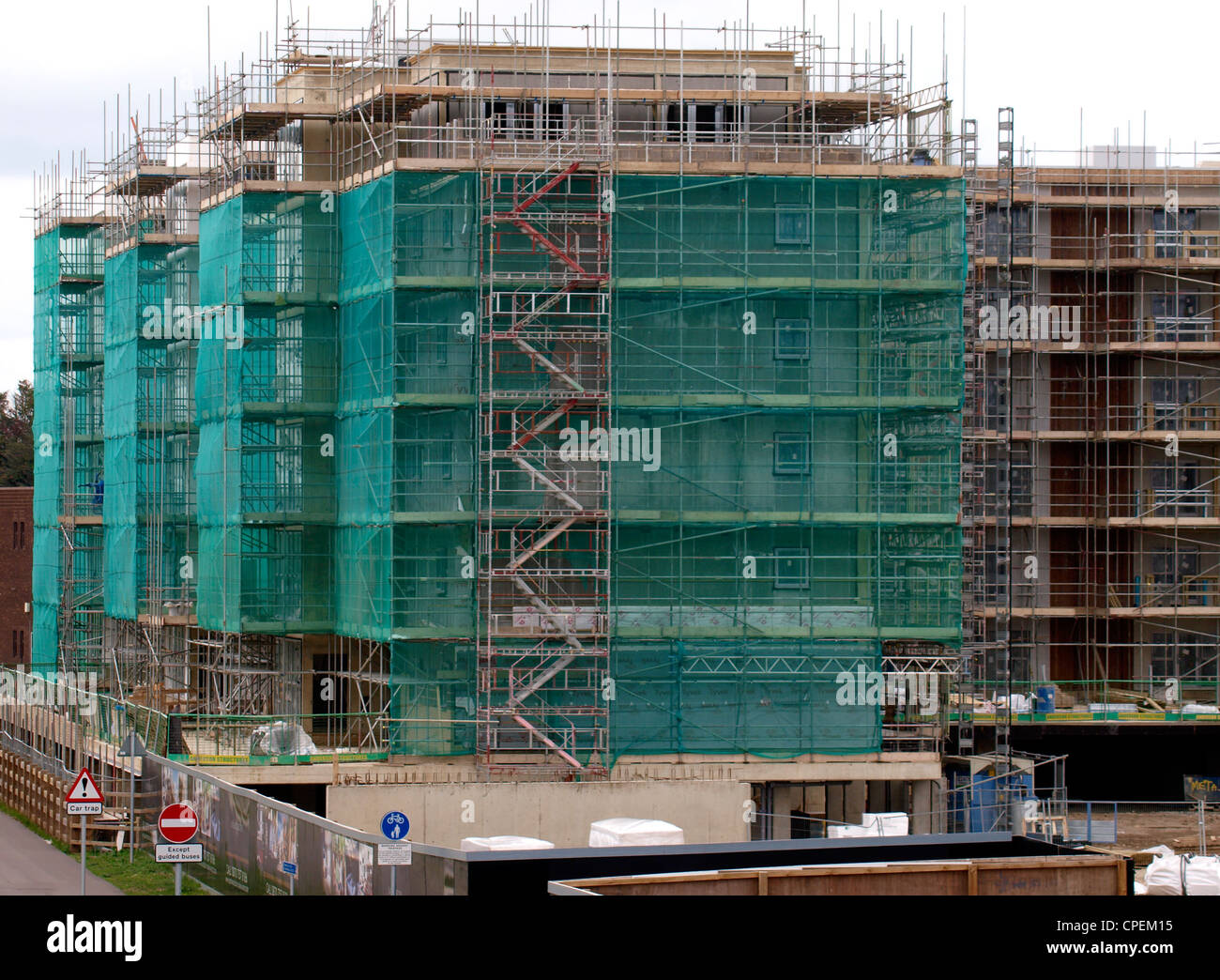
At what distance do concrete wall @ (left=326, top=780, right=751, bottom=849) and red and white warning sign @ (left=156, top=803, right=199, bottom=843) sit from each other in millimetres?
10296

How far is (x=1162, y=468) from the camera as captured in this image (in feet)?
186

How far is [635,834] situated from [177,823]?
30.2ft

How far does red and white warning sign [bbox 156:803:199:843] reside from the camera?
25141mm

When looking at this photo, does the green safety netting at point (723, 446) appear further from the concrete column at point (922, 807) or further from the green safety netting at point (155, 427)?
the green safety netting at point (155, 427)

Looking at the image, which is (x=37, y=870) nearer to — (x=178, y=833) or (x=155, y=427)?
(x=178, y=833)

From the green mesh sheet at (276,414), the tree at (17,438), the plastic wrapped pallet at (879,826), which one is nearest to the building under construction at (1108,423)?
the plastic wrapped pallet at (879,826)

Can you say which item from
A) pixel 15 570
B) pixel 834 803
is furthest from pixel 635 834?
pixel 15 570

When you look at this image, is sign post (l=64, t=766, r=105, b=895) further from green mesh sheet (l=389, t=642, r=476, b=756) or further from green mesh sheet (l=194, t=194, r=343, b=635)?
green mesh sheet (l=194, t=194, r=343, b=635)

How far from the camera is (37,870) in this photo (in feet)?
115

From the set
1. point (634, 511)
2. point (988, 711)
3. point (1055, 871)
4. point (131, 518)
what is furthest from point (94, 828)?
point (988, 711)

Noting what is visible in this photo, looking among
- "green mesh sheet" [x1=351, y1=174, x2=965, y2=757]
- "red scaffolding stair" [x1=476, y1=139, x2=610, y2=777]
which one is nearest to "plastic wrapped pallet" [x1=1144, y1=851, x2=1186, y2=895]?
"green mesh sheet" [x1=351, y1=174, x2=965, y2=757]

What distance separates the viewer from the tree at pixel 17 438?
11181cm
